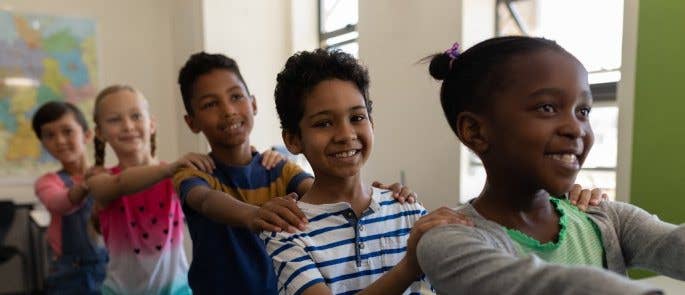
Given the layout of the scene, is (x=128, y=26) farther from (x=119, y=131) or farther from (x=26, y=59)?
(x=119, y=131)

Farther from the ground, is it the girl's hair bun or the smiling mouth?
the girl's hair bun

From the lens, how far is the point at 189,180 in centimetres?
132

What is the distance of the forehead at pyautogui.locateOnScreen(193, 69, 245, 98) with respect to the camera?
55.7 inches

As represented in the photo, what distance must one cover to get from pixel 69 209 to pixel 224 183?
3.85ft

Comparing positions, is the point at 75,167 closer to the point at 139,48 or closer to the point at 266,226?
the point at 266,226

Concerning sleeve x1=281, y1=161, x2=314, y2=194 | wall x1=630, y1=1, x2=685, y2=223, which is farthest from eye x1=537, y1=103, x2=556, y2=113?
wall x1=630, y1=1, x2=685, y2=223

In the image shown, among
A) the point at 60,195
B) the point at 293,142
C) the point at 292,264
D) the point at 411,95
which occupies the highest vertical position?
the point at 411,95

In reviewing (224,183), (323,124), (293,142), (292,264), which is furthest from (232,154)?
(292,264)

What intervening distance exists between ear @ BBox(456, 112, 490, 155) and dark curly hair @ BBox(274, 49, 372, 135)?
0.36 metres

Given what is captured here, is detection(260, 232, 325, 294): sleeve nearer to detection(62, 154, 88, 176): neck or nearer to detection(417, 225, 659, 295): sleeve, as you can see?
detection(417, 225, 659, 295): sleeve

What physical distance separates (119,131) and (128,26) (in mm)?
3065

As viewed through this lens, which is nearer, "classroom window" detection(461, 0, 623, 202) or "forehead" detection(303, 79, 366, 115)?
"forehead" detection(303, 79, 366, 115)

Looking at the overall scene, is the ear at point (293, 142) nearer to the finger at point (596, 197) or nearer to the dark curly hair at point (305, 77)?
the dark curly hair at point (305, 77)

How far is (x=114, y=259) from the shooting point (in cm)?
175
